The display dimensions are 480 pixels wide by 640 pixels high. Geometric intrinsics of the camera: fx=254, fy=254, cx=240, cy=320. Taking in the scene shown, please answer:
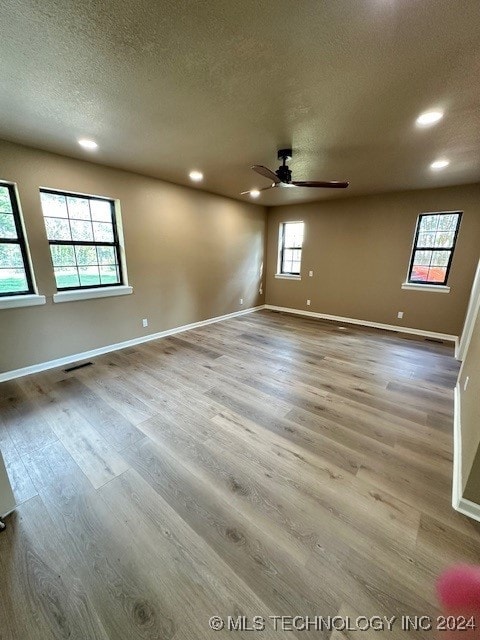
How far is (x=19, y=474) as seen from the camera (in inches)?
70.2

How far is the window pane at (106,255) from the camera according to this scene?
3.77m

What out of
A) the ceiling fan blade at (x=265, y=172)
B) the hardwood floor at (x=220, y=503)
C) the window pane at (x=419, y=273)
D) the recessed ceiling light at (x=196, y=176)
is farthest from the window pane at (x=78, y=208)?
the window pane at (x=419, y=273)

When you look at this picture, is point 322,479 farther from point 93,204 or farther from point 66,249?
point 93,204

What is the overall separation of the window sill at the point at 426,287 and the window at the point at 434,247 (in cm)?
9

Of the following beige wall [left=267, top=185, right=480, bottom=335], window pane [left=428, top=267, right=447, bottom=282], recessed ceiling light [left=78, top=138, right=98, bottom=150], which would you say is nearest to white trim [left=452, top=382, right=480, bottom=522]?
beige wall [left=267, top=185, right=480, bottom=335]

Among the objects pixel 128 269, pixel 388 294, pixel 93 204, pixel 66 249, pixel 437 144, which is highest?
pixel 437 144

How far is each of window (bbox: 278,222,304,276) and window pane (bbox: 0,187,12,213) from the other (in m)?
5.20

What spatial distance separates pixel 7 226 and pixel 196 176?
8.25 feet

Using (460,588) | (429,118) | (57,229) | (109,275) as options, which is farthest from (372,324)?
(57,229)

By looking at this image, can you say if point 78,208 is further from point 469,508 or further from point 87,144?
point 469,508

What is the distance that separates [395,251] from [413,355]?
216 cm

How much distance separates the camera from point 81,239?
11.6ft

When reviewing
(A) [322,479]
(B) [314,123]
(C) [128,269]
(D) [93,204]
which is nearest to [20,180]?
(D) [93,204]

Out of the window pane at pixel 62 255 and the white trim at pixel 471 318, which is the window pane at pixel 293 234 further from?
the window pane at pixel 62 255
